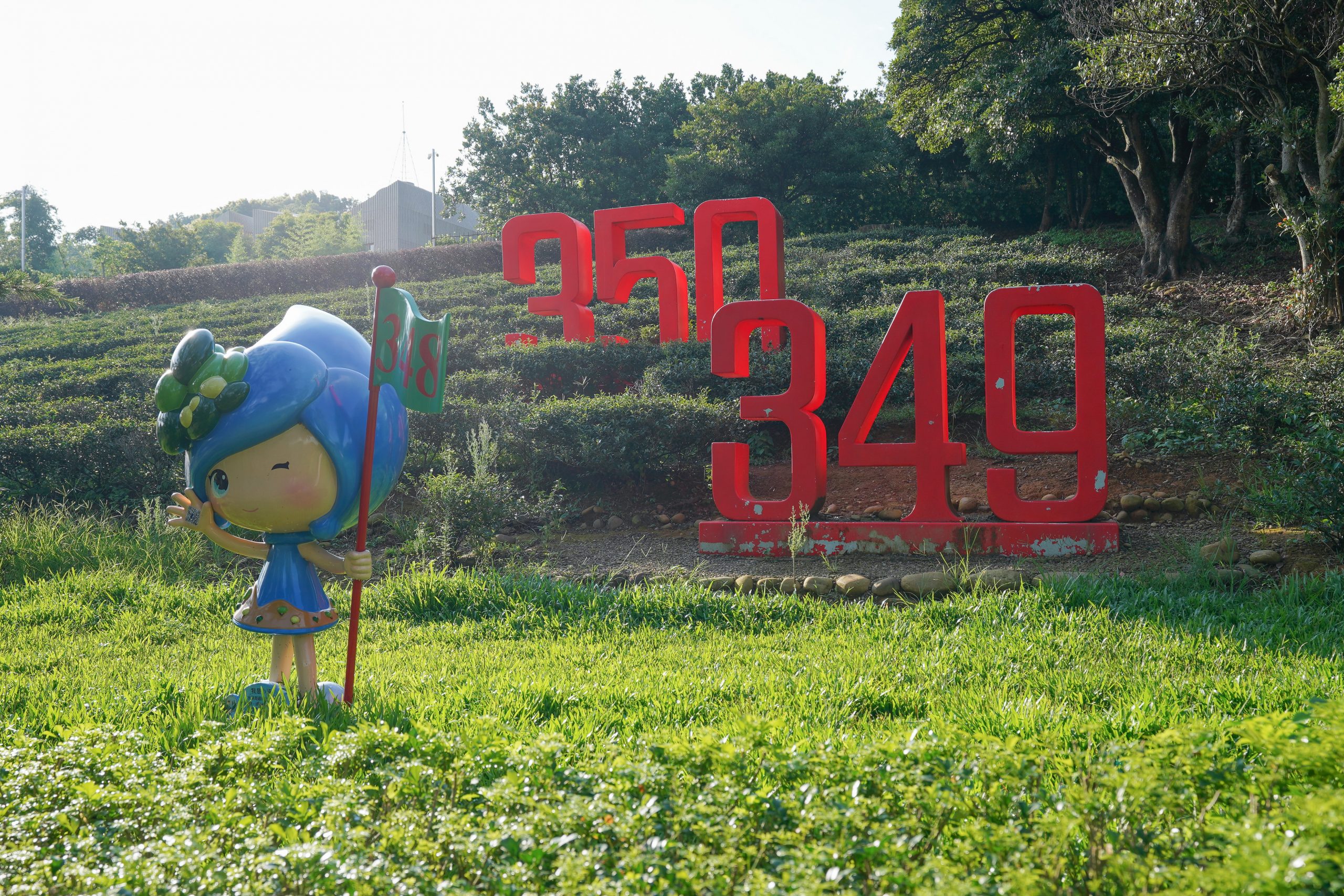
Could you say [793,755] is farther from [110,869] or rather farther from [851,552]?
[851,552]

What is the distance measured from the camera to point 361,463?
3.32 meters

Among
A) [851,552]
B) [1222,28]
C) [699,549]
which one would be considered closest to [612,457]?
[699,549]

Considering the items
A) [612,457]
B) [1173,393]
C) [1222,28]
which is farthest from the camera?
[1222,28]

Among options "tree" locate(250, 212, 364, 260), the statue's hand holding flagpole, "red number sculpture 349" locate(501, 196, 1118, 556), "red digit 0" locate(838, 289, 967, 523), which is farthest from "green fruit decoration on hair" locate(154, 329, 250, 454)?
"tree" locate(250, 212, 364, 260)

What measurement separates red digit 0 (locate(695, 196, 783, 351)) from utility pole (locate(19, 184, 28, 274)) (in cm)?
5111

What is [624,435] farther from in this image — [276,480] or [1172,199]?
[1172,199]

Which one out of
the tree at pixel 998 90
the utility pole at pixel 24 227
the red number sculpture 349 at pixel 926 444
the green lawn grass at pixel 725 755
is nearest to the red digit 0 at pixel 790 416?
the red number sculpture 349 at pixel 926 444

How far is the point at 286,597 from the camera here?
3.33 m

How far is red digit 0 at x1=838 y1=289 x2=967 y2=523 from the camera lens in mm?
5887

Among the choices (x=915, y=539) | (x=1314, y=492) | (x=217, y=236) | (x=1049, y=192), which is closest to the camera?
(x=1314, y=492)

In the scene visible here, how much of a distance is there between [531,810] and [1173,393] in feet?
25.9

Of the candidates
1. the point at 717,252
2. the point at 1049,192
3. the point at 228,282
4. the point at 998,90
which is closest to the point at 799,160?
the point at 1049,192

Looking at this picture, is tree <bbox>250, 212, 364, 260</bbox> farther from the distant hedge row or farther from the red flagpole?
the red flagpole

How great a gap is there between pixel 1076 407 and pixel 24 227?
191 ft
